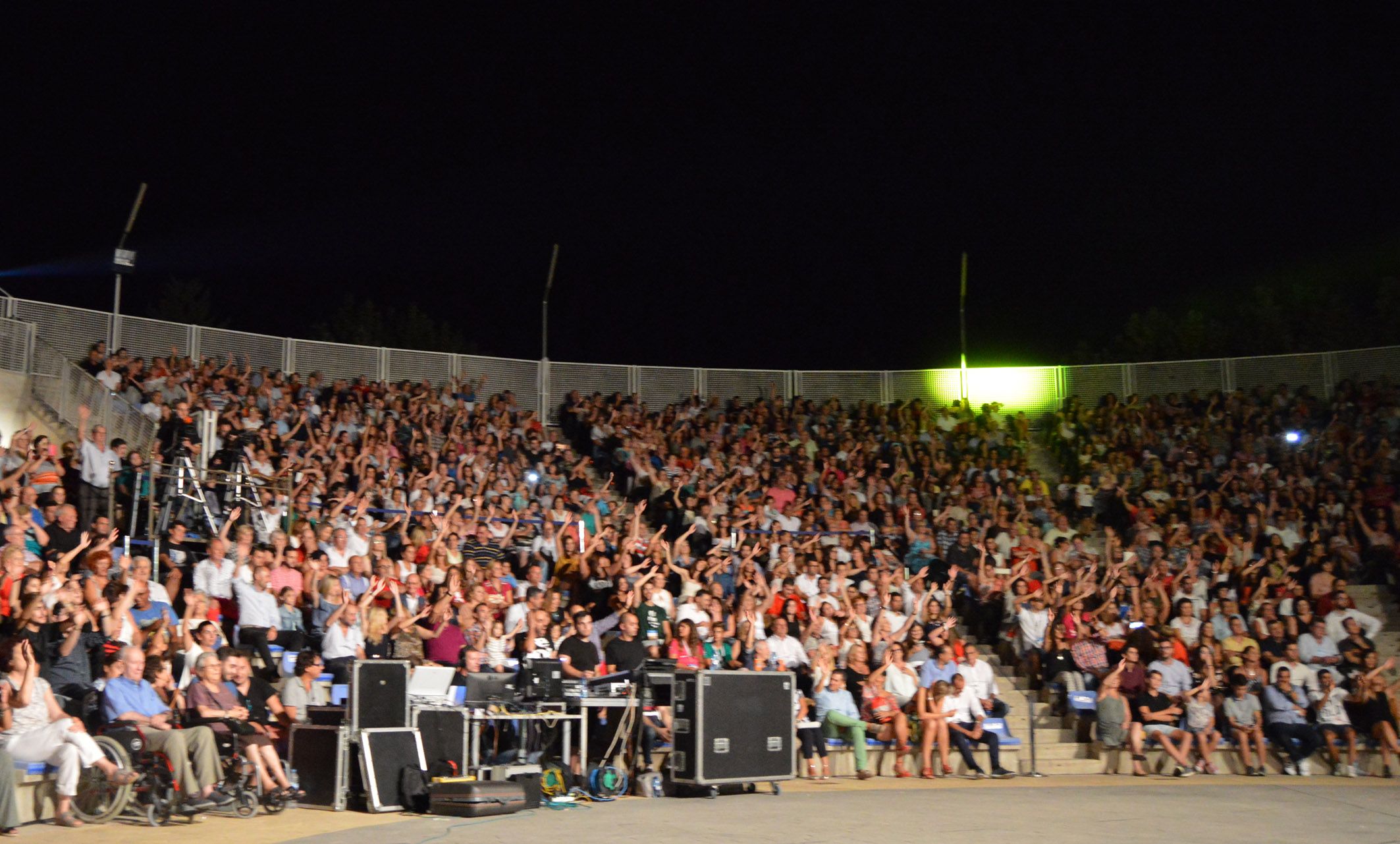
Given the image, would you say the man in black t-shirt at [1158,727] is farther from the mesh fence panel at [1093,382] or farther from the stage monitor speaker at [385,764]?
the mesh fence panel at [1093,382]

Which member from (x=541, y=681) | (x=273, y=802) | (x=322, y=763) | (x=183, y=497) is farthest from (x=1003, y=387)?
(x=273, y=802)

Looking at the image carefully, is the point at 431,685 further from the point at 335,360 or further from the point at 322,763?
the point at 335,360

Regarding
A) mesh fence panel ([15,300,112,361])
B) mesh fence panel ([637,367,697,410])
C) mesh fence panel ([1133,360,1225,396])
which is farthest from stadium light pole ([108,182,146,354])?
mesh fence panel ([1133,360,1225,396])

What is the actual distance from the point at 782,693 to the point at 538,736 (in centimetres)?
213

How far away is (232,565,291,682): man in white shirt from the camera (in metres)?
11.2

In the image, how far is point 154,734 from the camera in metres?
8.89

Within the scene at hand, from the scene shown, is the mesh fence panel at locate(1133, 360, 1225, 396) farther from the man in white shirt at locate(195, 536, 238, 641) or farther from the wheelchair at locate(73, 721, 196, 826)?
the wheelchair at locate(73, 721, 196, 826)

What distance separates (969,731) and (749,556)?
3.83m

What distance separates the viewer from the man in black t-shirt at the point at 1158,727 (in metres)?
13.6

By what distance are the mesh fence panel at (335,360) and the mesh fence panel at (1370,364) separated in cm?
1634

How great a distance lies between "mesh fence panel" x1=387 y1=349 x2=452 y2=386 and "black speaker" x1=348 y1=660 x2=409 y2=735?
12130mm

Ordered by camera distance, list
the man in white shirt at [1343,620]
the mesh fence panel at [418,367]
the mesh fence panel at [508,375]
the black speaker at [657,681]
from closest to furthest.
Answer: the black speaker at [657,681], the man in white shirt at [1343,620], the mesh fence panel at [418,367], the mesh fence panel at [508,375]

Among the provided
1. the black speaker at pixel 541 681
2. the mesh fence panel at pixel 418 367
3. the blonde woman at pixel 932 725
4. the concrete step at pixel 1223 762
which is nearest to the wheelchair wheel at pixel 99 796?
the black speaker at pixel 541 681

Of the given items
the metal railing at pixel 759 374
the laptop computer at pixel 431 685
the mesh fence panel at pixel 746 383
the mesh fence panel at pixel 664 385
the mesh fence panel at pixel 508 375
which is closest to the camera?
the laptop computer at pixel 431 685
